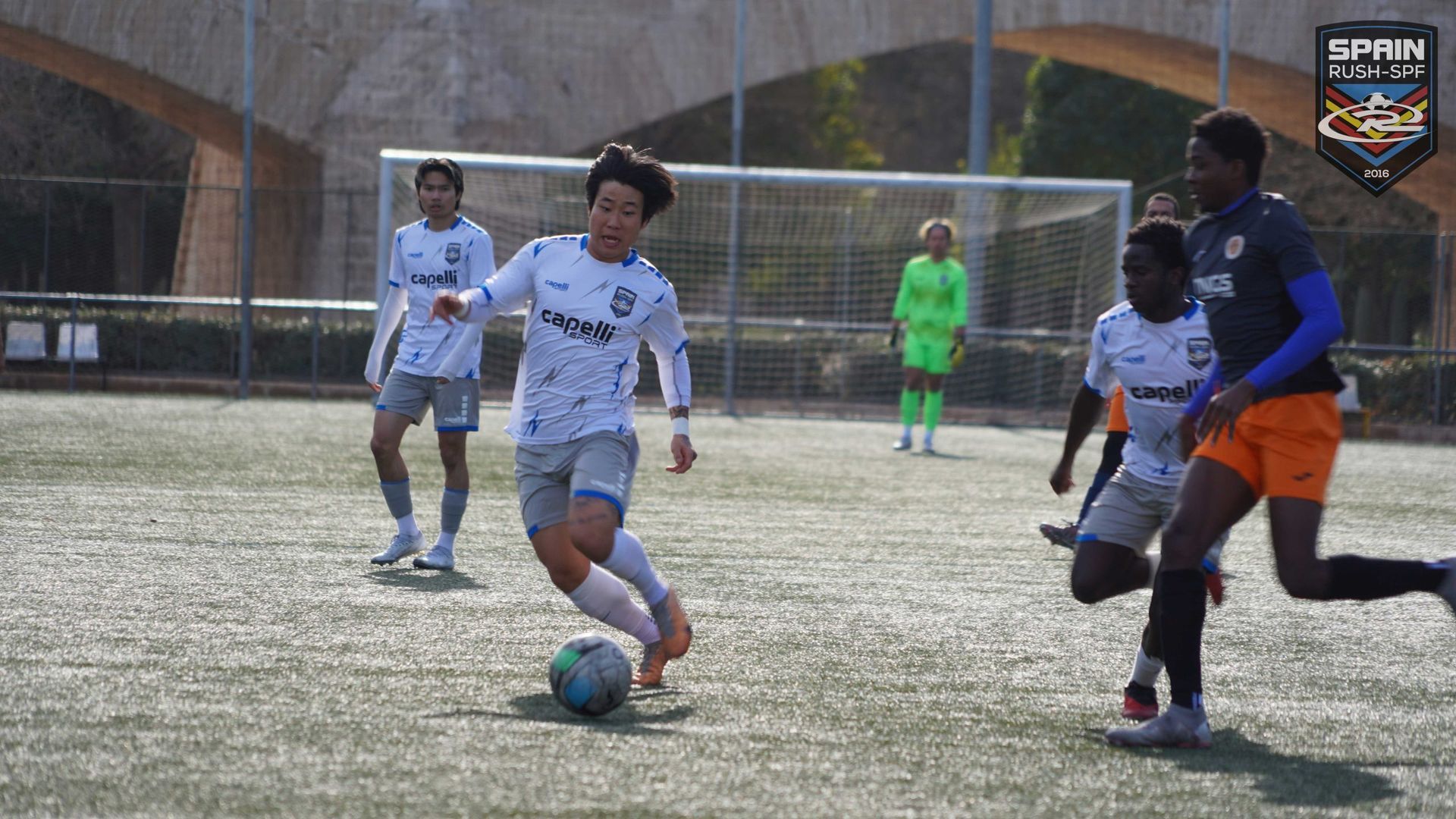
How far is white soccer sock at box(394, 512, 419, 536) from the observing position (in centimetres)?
693

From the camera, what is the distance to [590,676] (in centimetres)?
412

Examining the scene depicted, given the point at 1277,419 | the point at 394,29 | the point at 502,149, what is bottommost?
the point at 1277,419

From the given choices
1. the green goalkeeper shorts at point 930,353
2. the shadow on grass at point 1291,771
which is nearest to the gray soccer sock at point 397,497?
the shadow on grass at point 1291,771

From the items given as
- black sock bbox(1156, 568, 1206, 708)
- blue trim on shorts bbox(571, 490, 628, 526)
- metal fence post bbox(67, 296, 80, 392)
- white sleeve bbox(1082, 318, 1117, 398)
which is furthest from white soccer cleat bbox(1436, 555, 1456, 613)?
metal fence post bbox(67, 296, 80, 392)

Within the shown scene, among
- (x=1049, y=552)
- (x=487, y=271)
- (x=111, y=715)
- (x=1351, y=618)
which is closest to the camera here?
(x=111, y=715)

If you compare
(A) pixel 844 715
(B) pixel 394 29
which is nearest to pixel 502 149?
(B) pixel 394 29

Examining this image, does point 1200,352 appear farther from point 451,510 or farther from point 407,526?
point 407,526

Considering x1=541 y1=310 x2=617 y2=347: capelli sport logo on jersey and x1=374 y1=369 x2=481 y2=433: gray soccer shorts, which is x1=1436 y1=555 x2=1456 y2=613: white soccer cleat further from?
x1=374 y1=369 x2=481 y2=433: gray soccer shorts

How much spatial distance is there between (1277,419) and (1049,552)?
3836mm

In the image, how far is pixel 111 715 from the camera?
389 centimetres

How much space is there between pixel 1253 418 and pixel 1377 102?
1447 cm

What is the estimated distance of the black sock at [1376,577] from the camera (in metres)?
4.21

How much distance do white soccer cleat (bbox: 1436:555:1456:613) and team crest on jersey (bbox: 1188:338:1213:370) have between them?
1.04m

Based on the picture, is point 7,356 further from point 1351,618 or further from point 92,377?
point 1351,618
